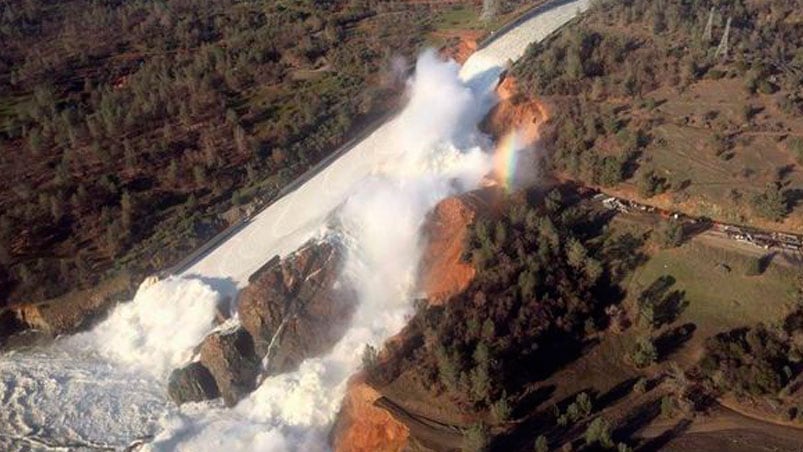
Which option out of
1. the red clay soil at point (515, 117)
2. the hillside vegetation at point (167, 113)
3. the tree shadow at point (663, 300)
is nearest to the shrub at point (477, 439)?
the tree shadow at point (663, 300)

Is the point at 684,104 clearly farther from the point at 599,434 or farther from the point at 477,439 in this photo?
the point at 477,439

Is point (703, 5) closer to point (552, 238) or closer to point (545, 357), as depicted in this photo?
point (552, 238)

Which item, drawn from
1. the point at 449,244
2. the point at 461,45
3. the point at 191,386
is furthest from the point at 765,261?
the point at 461,45

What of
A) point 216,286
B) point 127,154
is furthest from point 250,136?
point 216,286

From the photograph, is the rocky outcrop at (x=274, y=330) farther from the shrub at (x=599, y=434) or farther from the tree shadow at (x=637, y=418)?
the tree shadow at (x=637, y=418)

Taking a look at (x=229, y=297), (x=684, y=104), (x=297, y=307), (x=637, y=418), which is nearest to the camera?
(x=637, y=418)

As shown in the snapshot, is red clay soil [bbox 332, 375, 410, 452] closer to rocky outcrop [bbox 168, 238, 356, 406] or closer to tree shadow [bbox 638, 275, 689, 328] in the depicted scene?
rocky outcrop [bbox 168, 238, 356, 406]
